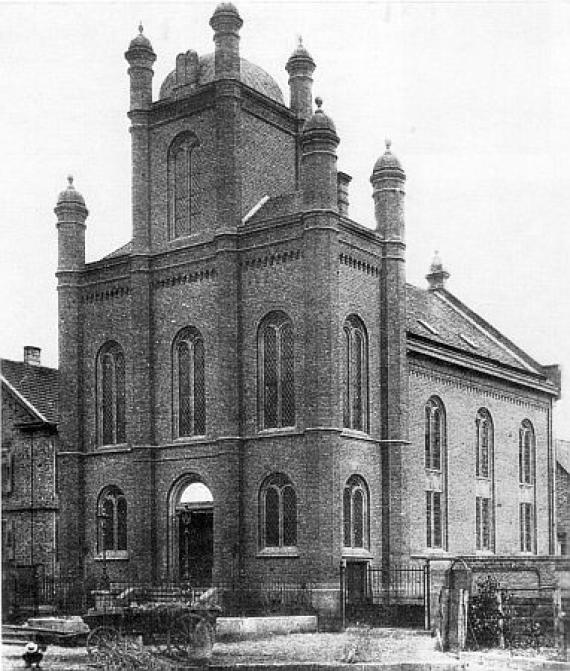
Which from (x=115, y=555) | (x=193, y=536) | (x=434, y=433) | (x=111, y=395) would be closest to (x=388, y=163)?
(x=434, y=433)

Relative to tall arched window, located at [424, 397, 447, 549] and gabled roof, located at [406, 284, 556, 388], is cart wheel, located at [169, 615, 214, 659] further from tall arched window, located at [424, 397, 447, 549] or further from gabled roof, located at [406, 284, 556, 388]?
gabled roof, located at [406, 284, 556, 388]

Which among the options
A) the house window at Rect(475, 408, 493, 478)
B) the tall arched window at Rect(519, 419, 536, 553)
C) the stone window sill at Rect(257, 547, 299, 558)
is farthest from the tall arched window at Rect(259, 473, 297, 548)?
the tall arched window at Rect(519, 419, 536, 553)

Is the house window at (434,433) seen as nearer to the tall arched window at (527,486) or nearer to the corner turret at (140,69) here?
the tall arched window at (527,486)

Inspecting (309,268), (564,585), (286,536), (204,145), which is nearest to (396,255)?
(309,268)

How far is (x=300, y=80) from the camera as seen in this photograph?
118 feet

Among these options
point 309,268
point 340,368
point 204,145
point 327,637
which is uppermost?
point 204,145

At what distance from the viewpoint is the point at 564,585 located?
26250 mm

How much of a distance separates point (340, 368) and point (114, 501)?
358 inches

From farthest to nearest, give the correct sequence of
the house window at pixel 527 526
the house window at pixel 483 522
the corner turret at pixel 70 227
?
the house window at pixel 527 526 → the house window at pixel 483 522 → the corner turret at pixel 70 227

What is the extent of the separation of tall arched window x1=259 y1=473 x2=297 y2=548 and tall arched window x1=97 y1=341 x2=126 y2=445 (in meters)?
6.01

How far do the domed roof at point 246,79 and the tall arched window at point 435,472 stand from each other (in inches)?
471

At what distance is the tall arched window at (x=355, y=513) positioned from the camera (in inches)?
1190

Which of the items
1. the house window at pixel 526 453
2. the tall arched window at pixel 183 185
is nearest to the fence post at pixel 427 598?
the tall arched window at pixel 183 185

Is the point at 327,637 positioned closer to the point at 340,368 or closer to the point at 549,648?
the point at 549,648
